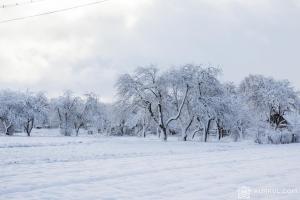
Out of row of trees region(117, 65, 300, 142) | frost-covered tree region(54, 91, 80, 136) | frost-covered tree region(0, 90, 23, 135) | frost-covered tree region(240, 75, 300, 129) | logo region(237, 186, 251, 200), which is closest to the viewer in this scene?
logo region(237, 186, 251, 200)

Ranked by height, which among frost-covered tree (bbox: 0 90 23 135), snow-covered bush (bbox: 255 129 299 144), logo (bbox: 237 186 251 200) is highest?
frost-covered tree (bbox: 0 90 23 135)

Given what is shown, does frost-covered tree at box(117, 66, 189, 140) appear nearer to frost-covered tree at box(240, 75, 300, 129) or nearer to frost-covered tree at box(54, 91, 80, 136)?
frost-covered tree at box(240, 75, 300, 129)

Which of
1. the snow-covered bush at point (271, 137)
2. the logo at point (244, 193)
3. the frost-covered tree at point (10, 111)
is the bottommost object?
the logo at point (244, 193)

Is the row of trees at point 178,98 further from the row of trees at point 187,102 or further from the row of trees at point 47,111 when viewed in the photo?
the row of trees at point 47,111

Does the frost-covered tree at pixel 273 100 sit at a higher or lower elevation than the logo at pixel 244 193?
higher

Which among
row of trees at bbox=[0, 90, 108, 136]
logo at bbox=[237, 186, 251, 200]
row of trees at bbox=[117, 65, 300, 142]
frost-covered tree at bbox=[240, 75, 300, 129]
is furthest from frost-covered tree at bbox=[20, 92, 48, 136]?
logo at bbox=[237, 186, 251, 200]

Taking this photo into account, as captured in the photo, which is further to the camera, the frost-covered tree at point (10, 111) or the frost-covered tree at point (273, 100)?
the frost-covered tree at point (10, 111)

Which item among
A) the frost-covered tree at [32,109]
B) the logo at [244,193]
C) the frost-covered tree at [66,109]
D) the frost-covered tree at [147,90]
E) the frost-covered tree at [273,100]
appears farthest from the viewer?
the frost-covered tree at [66,109]

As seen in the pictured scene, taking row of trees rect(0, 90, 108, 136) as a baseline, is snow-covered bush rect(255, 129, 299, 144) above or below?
below

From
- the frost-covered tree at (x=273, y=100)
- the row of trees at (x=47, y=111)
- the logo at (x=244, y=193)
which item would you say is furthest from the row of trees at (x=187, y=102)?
the logo at (x=244, y=193)

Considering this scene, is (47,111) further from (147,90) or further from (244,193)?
(244,193)

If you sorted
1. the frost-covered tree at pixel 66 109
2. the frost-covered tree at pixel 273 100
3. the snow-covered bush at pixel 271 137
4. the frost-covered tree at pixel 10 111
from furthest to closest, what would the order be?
the frost-covered tree at pixel 66 109
the frost-covered tree at pixel 10 111
the frost-covered tree at pixel 273 100
the snow-covered bush at pixel 271 137

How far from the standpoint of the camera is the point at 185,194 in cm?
1045

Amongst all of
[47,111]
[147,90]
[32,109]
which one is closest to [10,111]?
[32,109]
